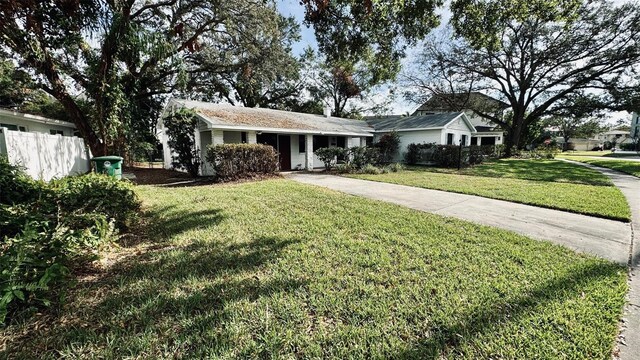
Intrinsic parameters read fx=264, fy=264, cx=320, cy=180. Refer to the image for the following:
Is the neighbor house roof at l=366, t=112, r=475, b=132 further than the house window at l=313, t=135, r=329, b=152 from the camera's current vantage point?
Yes

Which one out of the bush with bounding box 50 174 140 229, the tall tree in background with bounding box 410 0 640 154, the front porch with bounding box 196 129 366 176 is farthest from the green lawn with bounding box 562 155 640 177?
the bush with bounding box 50 174 140 229

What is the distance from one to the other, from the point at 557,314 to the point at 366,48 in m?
7.79

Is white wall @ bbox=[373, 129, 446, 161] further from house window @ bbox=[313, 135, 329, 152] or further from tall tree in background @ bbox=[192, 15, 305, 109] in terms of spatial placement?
tall tree in background @ bbox=[192, 15, 305, 109]

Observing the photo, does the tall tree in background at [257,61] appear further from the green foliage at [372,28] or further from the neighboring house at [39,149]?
the neighboring house at [39,149]

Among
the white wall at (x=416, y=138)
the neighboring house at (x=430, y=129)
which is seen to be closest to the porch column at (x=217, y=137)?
the neighboring house at (x=430, y=129)

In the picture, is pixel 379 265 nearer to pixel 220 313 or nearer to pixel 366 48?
pixel 220 313

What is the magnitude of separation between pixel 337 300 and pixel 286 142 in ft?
46.7

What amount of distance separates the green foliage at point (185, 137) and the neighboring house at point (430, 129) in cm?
1343

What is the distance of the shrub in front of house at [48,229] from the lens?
2.51m

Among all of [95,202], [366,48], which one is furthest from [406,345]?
[366,48]

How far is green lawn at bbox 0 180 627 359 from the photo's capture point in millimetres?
2193

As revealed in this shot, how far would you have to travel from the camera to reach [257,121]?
14.6 metres

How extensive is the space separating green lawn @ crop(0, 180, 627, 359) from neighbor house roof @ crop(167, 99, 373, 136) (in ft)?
29.3

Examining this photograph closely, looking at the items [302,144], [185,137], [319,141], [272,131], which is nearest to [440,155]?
[319,141]
